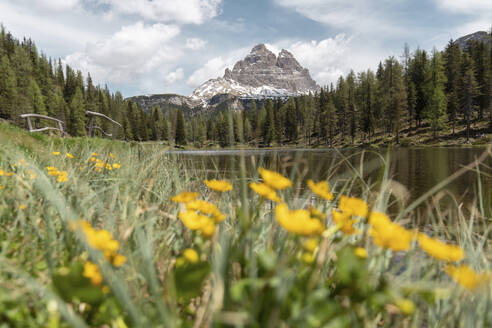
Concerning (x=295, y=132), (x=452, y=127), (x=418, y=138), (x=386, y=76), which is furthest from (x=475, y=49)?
(x=295, y=132)

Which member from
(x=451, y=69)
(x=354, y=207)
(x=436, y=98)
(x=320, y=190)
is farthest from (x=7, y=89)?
(x=451, y=69)

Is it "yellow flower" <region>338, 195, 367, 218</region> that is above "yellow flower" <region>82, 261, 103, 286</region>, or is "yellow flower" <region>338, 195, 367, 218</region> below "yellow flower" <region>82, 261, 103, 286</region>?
above

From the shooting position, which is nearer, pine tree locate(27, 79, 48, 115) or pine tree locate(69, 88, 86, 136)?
pine tree locate(27, 79, 48, 115)

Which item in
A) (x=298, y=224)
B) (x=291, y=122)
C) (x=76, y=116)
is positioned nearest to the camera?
(x=298, y=224)

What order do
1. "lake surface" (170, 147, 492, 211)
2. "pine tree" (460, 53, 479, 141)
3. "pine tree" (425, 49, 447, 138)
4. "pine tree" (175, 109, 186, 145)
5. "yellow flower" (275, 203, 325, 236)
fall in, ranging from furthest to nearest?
"pine tree" (425, 49, 447, 138), "pine tree" (460, 53, 479, 141), "pine tree" (175, 109, 186, 145), "lake surface" (170, 147, 492, 211), "yellow flower" (275, 203, 325, 236)

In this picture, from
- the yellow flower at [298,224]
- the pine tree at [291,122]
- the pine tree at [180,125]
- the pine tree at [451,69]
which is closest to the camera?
the yellow flower at [298,224]

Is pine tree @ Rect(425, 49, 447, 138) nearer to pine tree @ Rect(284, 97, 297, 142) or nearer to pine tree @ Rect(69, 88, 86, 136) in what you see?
pine tree @ Rect(284, 97, 297, 142)

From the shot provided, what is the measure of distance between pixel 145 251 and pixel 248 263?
315 mm

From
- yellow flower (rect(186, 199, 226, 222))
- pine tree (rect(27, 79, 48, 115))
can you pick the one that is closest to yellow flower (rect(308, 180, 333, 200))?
yellow flower (rect(186, 199, 226, 222))

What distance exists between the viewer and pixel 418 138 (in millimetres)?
39969

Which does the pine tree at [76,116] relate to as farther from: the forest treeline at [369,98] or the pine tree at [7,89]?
the pine tree at [7,89]

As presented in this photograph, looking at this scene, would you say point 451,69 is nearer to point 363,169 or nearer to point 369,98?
point 369,98

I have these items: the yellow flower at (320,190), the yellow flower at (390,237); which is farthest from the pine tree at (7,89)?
the yellow flower at (390,237)

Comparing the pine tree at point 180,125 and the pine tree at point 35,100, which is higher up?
the pine tree at point 35,100
